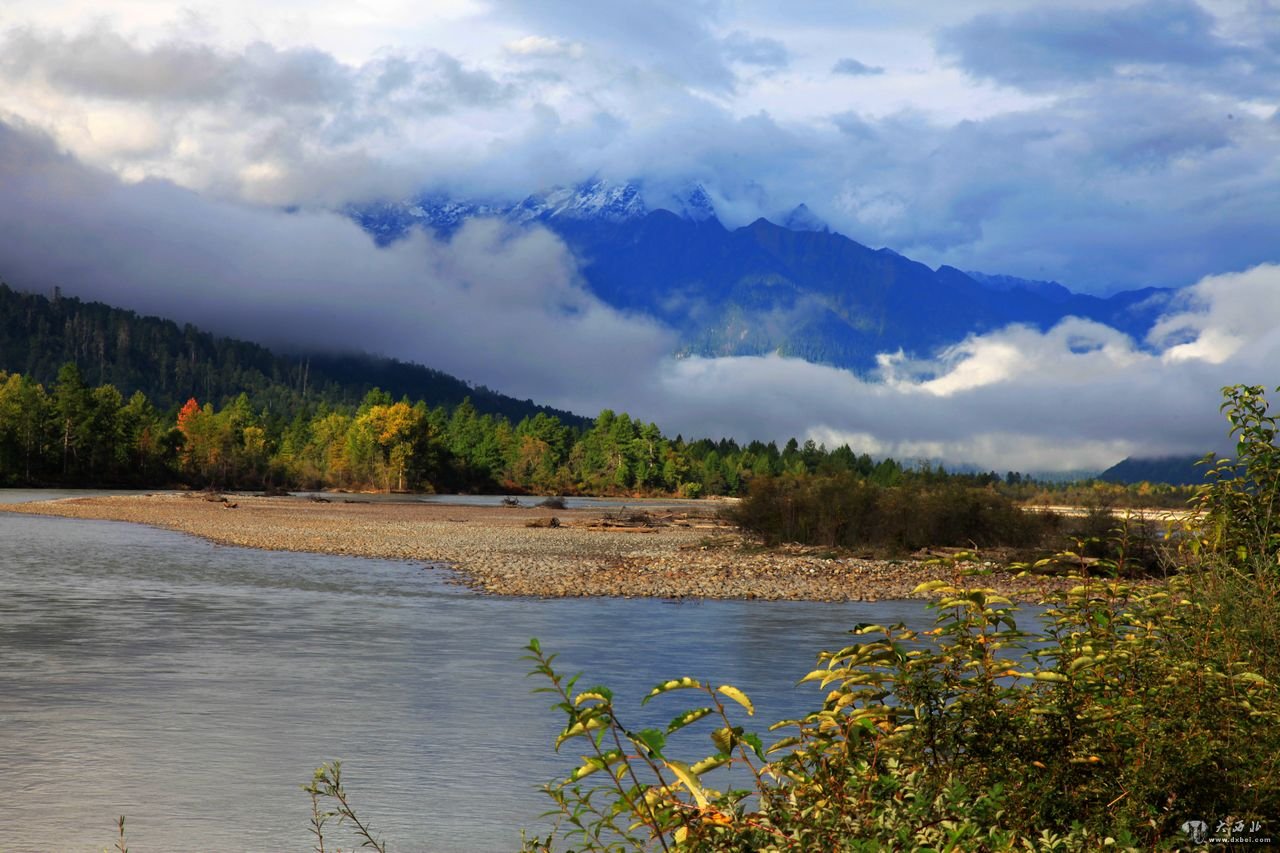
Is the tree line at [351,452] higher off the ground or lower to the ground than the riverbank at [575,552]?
higher

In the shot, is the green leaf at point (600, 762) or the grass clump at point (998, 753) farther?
the grass clump at point (998, 753)

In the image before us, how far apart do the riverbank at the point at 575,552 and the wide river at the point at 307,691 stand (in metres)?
2.27

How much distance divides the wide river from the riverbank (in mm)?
2266

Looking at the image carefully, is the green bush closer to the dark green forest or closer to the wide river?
the wide river

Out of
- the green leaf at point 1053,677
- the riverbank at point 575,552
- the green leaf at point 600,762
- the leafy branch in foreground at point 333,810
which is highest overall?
the green leaf at point 1053,677

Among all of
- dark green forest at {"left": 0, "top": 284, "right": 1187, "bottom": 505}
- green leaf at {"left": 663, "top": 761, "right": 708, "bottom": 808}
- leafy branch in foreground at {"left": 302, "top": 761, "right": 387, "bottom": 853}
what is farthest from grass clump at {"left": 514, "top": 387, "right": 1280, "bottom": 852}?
dark green forest at {"left": 0, "top": 284, "right": 1187, "bottom": 505}

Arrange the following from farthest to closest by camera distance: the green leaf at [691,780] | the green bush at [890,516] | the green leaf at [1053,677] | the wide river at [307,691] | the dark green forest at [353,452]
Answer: the dark green forest at [353,452], the green bush at [890,516], the wide river at [307,691], the green leaf at [1053,677], the green leaf at [691,780]

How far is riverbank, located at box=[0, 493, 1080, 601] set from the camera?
28359 mm

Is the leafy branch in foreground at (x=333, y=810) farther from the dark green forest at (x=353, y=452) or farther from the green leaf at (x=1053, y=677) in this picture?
the dark green forest at (x=353, y=452)

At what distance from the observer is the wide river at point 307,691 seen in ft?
29.5

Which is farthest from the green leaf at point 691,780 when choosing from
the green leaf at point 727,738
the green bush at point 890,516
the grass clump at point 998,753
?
the green bush at point 890,516

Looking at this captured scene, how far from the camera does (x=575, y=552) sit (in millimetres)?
39312

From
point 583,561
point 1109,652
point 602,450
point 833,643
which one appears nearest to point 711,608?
point 833,643

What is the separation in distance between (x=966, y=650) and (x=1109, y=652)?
753 millimetres
